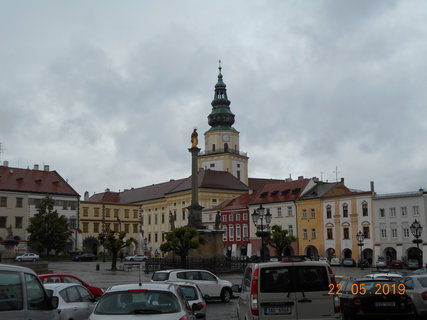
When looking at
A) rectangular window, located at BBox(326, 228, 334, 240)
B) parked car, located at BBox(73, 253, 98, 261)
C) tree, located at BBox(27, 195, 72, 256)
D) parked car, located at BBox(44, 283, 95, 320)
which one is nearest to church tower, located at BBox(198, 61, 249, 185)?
rectangular window, located at BBox(326, 228, 334, 240)

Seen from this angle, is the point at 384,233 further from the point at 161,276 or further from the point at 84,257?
the point at 161,276

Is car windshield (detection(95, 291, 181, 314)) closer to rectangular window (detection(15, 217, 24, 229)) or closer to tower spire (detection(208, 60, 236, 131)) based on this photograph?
rectangular window (detection(15, 217, 24, 229))

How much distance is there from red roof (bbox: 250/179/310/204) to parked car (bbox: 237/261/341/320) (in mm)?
64971

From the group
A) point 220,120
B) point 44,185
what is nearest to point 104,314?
point 44,185

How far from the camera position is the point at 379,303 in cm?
1392

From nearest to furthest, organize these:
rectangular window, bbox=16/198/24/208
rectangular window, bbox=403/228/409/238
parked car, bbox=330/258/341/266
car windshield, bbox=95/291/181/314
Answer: car windshield, bbox=95/291/181/314 → rectangular window, bbox=403/228/409/238 → parked car, bbox=330/258/341/266 → rectangular window, bbox=16/198/24/208

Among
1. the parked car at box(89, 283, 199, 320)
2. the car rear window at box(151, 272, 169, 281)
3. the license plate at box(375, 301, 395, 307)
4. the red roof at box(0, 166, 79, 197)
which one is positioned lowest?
the license plate at box(375, 301, 395, 307)

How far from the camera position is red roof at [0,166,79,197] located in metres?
78.8

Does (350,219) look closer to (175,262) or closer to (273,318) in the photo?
(175,262)

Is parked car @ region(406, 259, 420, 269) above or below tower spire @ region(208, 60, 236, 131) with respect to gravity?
Result: below

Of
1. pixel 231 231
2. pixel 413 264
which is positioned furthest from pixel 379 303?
pixel 231 231

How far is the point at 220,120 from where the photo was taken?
372ft

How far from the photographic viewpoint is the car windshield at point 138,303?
28.7ft

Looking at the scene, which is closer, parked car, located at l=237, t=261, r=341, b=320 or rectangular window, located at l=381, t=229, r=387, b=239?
parked car, located at l=237, t=261, r=341, b=320
